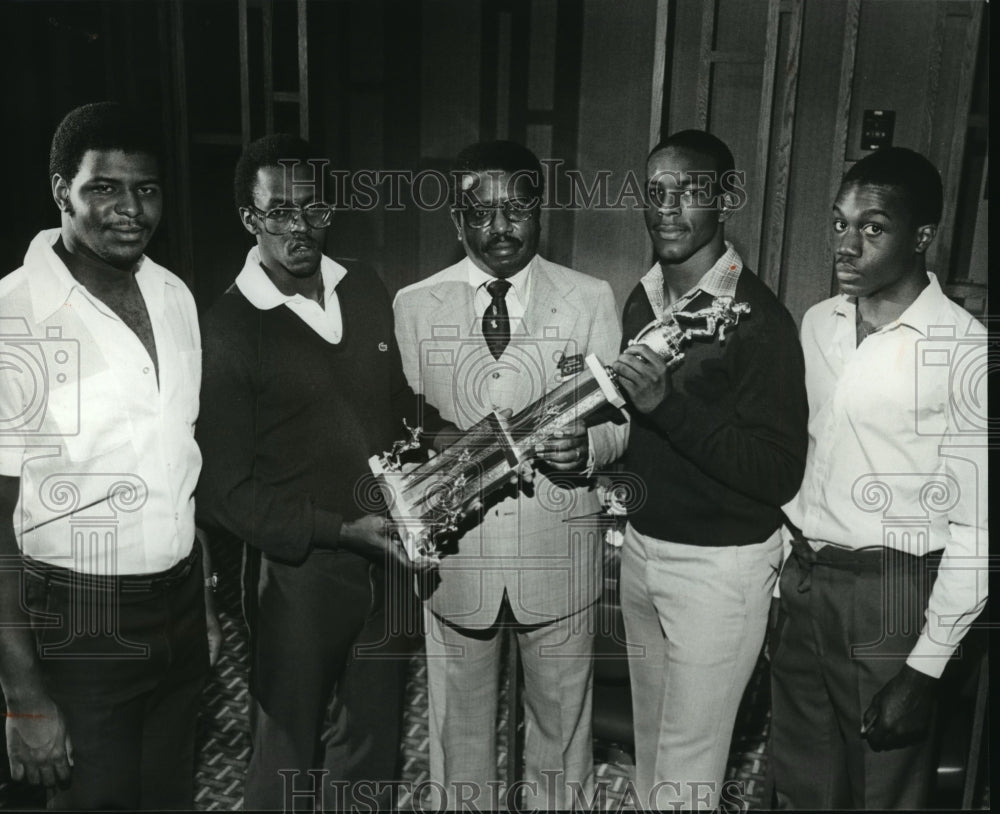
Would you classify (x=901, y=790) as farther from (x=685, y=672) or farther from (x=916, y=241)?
(x=916, y=241)

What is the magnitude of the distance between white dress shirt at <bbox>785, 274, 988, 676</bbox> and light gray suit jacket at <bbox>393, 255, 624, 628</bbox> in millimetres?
509

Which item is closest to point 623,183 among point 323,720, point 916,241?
point 916,241

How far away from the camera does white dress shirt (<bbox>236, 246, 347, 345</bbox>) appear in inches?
91.6

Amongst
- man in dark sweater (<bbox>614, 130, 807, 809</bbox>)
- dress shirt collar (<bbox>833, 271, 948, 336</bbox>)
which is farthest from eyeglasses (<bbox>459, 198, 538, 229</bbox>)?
dress shirt collar (<bbox>833, 271, 948, 336</bbox>)

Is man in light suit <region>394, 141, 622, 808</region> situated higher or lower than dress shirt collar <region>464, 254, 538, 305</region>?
lower

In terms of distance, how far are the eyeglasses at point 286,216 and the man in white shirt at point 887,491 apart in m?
1.22

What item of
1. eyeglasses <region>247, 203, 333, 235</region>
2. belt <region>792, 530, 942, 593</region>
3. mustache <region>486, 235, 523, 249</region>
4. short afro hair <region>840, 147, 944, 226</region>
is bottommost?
belt <region>792, 530, 942, 593</region>

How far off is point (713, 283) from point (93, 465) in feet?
4.92

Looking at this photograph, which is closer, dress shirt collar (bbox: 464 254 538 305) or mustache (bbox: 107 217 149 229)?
mustache (bbox: 107 217 149 229)

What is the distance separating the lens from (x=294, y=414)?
2.31m

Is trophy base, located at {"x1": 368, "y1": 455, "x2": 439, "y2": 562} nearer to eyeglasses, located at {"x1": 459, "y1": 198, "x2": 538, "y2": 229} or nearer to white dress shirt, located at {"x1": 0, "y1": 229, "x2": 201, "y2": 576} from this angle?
white dress shirt, located at {"x1": 0, "y1": 229, "x2": 201, "y2": 576}

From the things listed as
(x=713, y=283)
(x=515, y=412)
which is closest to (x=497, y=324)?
(x=515, y=412)

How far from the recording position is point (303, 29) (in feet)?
7.75

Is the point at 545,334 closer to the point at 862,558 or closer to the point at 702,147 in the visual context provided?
the point at 702,147
